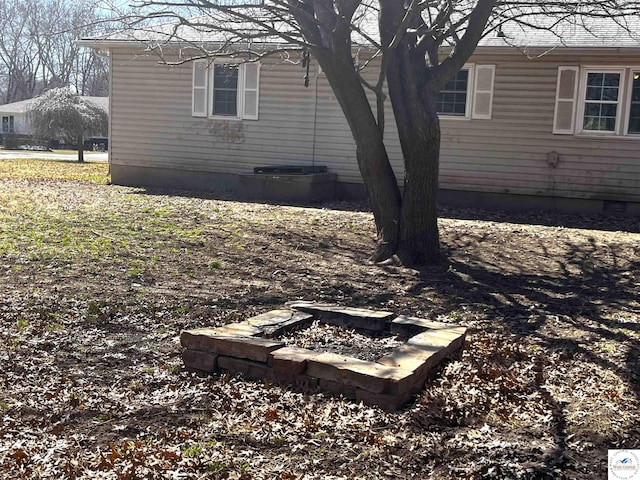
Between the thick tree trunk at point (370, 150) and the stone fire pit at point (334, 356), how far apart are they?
2966 mm

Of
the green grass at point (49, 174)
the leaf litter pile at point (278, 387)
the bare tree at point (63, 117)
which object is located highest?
the bare tree at point (63, 117)

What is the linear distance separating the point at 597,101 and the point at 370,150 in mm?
7037

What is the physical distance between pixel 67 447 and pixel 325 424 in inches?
50.9

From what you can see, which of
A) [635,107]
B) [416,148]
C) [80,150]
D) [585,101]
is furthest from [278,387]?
[80,150]

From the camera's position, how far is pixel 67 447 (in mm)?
3635

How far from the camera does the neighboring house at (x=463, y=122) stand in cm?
1347

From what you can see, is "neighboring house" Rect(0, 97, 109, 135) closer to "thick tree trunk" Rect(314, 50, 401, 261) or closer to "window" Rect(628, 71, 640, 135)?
"window" Rect(628, 71, 640, 135)

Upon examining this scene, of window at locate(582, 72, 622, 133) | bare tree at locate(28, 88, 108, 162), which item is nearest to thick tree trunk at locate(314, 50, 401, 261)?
window at locate(582, 72, 622, 133)

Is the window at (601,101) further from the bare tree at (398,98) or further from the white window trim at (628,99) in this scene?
the bare tree at (398,98)

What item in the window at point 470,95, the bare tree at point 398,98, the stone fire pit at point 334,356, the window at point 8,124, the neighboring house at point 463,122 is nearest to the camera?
the stone fire pit at point 334,356

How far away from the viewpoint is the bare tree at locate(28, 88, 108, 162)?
98.1ft

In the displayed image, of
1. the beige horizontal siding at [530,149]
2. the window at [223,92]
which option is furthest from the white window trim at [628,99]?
the window at [223,92]

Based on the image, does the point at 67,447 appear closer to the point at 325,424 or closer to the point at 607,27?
the point at 325,424

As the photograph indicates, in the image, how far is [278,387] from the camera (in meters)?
4.38
